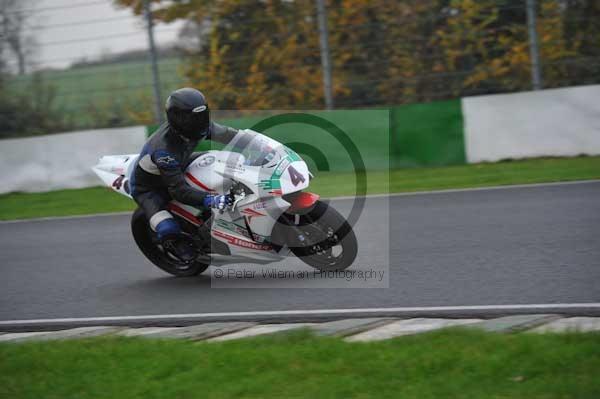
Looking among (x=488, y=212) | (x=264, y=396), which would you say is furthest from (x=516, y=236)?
(x=264, y=396)

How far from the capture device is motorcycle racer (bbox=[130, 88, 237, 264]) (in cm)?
664

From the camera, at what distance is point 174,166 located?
22.1 feet

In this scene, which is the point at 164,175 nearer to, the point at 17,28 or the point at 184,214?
the point at 184,214

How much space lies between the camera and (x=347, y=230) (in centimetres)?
669

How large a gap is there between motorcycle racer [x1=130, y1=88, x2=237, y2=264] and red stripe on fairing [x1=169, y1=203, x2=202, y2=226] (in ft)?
0.23

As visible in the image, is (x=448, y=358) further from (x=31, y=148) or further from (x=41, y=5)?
(x=41, y=5)

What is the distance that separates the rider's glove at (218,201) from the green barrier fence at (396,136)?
6.40 metres

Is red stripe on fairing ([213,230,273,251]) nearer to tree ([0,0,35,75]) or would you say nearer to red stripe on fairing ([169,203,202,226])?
red stripe on fairing ([169,203,202,226])

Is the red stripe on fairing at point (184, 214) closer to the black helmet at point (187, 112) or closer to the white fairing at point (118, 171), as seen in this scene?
the white fairing at point (118, 171)

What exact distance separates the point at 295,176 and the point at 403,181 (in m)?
5.98

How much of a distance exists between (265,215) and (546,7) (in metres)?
8.68

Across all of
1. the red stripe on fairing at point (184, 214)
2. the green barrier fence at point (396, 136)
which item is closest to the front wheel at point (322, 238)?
the red stripe on fairing at point (184, 214)

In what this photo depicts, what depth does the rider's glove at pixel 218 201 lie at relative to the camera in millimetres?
6566

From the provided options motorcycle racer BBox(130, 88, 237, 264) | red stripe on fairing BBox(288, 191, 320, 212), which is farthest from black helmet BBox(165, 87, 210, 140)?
red stripe on fairing BBox(288, 191, 320, 212)
